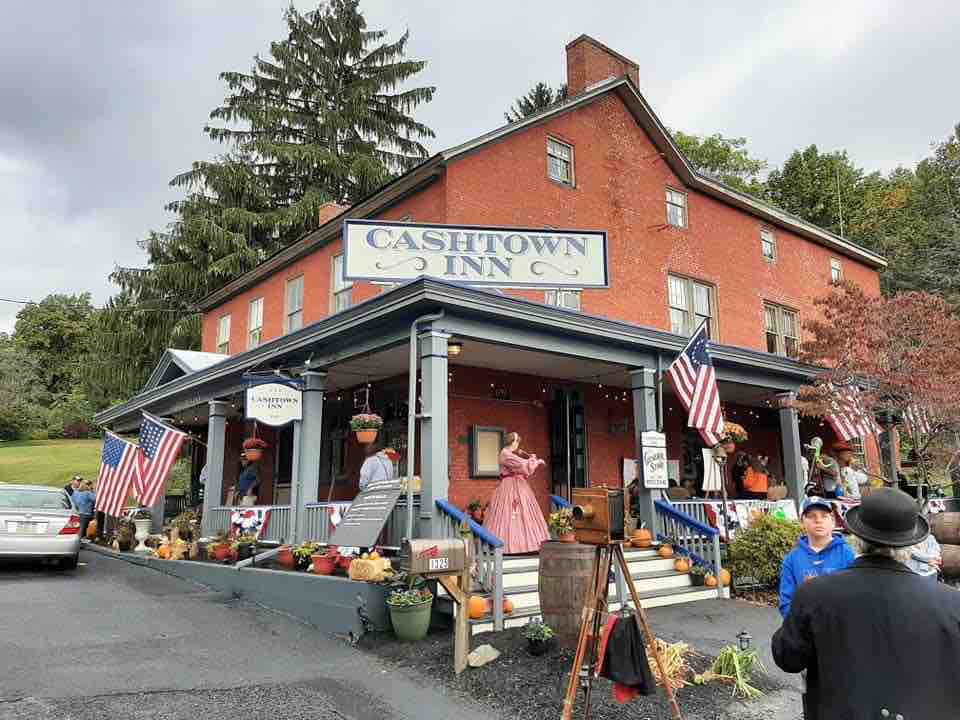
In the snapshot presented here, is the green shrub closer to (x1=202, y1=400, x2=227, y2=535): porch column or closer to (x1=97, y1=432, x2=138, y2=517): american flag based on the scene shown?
(x1=202, y1=400, x2=227, y2=535): porch column

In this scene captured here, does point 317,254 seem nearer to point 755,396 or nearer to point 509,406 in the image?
point 509,406

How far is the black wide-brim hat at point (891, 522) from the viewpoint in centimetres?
302

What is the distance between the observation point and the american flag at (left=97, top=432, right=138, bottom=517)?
1483 cm

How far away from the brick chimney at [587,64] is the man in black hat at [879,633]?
16.7 meters

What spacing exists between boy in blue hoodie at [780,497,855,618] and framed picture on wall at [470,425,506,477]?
9269 millimetres

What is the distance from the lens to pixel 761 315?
20.1 metres

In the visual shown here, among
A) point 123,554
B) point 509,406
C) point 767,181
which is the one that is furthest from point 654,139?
point 767,181

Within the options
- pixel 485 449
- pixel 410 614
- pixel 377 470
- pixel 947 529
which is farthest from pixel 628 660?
pixel 947 529

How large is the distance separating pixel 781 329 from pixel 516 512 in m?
13.4

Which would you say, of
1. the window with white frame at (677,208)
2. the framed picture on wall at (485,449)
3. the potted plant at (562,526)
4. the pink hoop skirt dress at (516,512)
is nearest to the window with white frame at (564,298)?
the framed picture on wall at (485,449)

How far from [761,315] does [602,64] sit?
25.3ft

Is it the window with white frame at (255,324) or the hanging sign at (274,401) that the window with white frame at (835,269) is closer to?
the window with white frame at (255,324)

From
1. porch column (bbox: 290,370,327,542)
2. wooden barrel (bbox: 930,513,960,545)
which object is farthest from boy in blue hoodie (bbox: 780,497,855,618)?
wooden barrel (bbox: 930,513,960,545)

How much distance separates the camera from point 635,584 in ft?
32.5
